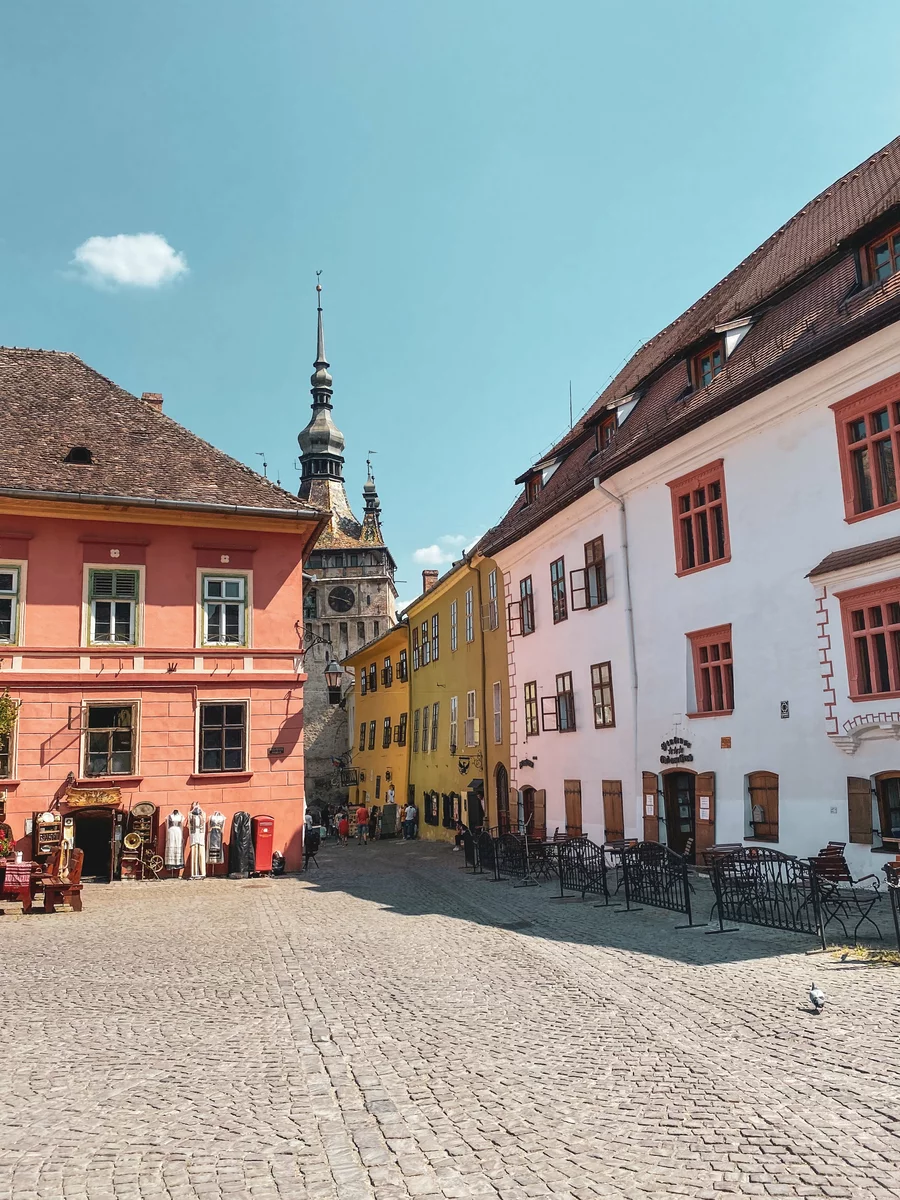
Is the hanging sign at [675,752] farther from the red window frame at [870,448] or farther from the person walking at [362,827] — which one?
the person walking at [362,827]

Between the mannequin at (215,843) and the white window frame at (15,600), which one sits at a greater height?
the white window frame at (15,600)

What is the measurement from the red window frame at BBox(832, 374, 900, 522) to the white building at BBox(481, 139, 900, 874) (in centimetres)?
3

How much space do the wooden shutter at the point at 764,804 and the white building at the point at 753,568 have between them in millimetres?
36

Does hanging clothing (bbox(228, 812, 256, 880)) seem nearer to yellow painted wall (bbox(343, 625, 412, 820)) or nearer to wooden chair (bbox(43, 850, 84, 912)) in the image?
wooden chair (bbox(43, 850, 84, 912))

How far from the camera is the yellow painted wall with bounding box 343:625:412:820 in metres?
42.4

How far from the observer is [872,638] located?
1470 centimetres

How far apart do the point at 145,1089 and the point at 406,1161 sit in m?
2.34

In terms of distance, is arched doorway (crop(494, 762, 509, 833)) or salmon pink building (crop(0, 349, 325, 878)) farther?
arched doorway (crop(494, 762, 509, 833))

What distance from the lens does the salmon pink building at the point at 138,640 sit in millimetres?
20703

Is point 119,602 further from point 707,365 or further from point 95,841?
point 707,365

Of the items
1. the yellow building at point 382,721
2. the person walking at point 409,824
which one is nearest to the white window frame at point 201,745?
the person walking at point 409,824

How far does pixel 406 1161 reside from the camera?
522cm

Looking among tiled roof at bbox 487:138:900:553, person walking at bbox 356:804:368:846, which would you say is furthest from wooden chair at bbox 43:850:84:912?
person walking at bbox 356:804:368:846

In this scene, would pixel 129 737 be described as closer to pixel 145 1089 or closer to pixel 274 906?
pixel 274 906
